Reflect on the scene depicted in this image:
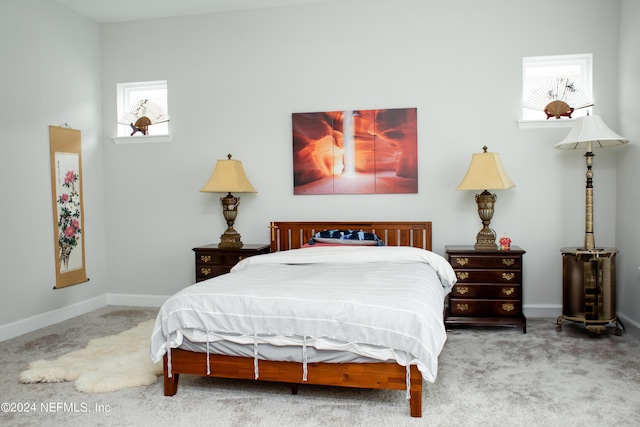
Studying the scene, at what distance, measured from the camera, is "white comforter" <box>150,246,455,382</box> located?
2.37m

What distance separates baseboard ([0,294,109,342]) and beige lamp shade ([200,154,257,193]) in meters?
1.70

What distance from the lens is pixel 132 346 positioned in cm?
367

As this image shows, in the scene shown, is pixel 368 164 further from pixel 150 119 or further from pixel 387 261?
pixel 150 119

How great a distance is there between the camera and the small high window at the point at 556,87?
435cm

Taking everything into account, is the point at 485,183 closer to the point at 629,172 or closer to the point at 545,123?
the point at 545,123

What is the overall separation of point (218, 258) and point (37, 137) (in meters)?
1.88

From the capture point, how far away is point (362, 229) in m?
4.53

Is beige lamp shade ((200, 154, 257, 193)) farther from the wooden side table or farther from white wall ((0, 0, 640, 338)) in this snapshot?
the wooden side table

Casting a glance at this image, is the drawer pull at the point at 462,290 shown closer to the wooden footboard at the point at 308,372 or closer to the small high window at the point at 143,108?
the wooden footboard at the point at 308,372

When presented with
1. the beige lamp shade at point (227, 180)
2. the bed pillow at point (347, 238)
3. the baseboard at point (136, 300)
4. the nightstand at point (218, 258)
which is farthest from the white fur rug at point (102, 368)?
the bed pillow at point (347, 238)

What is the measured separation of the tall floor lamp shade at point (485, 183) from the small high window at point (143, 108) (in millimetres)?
3049

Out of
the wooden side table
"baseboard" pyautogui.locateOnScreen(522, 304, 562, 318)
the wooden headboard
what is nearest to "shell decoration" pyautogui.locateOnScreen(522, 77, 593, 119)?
the wooden side table

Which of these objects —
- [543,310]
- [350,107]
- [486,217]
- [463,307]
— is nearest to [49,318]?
[350,107]

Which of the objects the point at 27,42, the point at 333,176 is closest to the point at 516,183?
the point at 333,176
